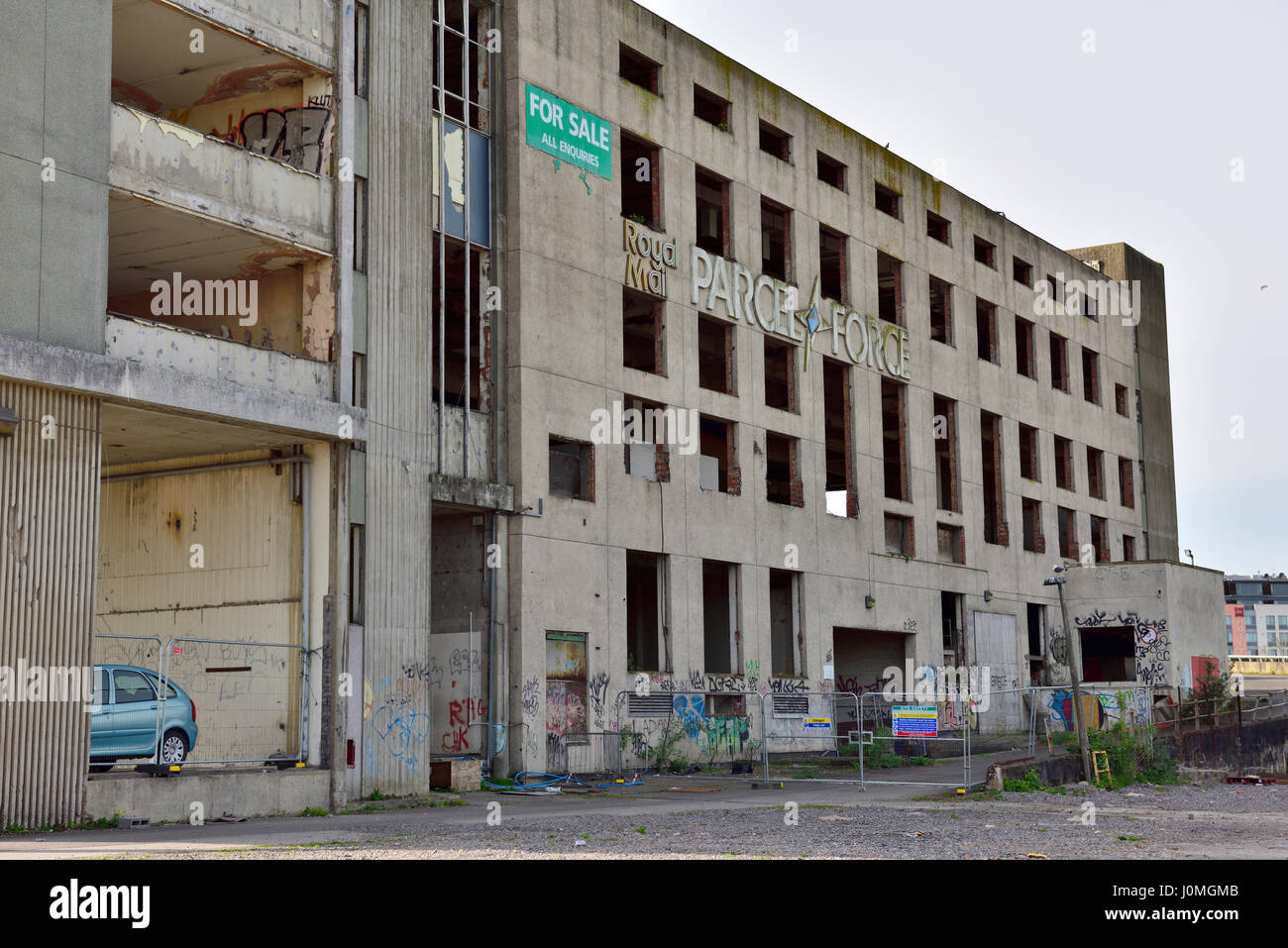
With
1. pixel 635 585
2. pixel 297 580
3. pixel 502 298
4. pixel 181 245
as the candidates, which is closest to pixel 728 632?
pixel 635 585

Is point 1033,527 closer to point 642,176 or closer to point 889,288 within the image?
point 889,288

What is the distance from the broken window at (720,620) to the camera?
32.9m

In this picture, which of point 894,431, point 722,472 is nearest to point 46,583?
point 722,472

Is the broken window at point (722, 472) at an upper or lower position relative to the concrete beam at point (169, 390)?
upper

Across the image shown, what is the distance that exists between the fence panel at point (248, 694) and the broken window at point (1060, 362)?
115 feet

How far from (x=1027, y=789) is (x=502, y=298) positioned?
44.8ft

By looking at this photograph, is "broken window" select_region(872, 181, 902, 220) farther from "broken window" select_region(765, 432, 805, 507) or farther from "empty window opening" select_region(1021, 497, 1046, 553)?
"empty window opening" select_region(1021, 497, 1046, 553)

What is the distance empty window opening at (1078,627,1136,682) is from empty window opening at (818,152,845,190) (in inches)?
741

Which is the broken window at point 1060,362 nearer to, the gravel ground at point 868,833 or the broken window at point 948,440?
the broken window at point 948,440

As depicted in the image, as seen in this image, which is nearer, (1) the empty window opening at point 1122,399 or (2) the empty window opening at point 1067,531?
(2) the empty window opening at point 1067,531

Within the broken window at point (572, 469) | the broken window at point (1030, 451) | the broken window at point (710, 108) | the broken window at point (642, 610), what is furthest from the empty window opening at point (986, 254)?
the broken window at point (572, 469)

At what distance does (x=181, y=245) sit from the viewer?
22281mm

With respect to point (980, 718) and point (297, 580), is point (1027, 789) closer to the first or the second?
point (297, 580)

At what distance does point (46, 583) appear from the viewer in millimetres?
17609
